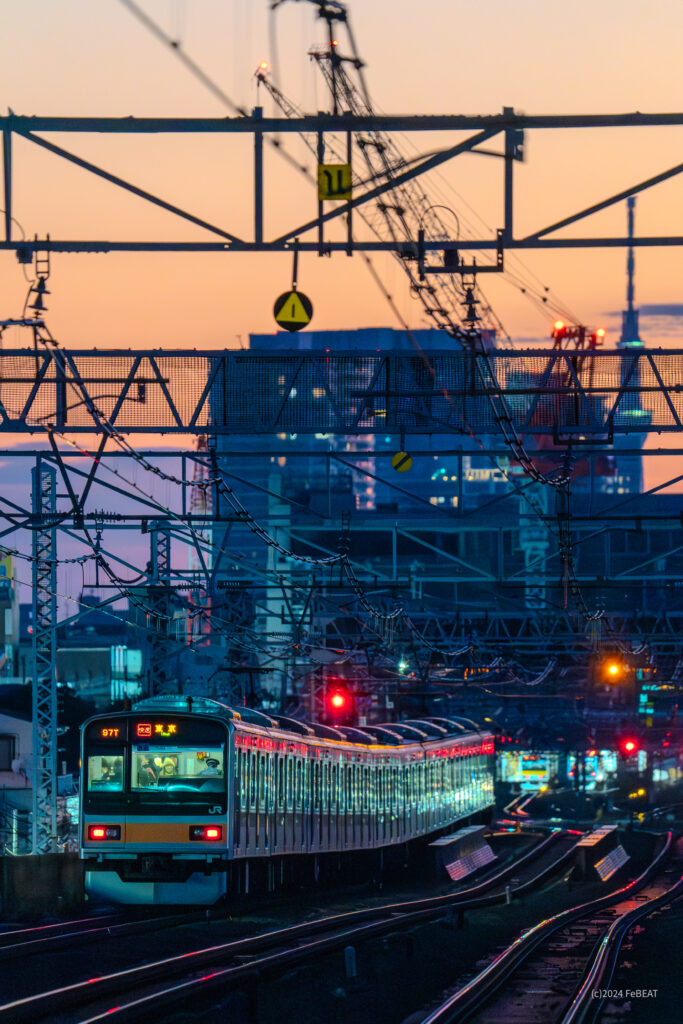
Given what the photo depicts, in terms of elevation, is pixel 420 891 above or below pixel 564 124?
below

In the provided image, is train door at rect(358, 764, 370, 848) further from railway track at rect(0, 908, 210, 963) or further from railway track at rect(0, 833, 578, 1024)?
railway track at rect(0, 908, 210, 963)

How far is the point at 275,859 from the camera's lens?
26.5m

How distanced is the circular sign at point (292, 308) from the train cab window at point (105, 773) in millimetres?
9233

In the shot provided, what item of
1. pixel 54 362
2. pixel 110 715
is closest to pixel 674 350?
pixel 54 362

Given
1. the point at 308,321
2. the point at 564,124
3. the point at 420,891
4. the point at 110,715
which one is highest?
the point at 564,124

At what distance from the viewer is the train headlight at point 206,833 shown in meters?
21.8

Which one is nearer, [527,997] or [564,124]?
[564,124]

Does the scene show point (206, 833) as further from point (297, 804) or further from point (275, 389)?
point (275, 389)

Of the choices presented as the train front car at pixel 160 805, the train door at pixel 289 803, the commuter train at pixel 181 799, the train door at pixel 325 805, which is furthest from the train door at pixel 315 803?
the train front car at pixel 160 805

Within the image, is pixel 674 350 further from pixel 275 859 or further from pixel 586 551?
pixel 586 551

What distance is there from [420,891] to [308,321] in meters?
21.9

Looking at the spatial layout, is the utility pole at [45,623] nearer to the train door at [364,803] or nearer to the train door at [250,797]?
the train door at [250,797]

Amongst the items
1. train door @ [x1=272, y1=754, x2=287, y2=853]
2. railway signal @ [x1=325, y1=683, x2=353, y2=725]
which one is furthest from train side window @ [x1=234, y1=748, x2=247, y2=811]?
railway signal @ [x1=325, y1=683, x2=353, y2=725]

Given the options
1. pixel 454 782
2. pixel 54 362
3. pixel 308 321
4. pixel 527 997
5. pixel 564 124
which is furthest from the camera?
pixel 454 782
